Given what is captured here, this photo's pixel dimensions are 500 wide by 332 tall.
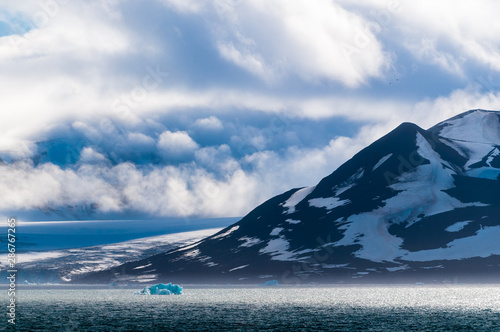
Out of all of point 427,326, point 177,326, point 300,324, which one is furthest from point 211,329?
point 427,326

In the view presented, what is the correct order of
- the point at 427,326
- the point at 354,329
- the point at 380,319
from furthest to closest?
the point at 380,319, the point at 427,326, the point at 354,329

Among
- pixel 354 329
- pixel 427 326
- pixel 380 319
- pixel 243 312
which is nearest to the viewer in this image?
pixel 354 329

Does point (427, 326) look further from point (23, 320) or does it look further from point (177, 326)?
point (23, 320)

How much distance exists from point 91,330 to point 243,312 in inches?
2191

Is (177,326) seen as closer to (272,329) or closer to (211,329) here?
(211,329)

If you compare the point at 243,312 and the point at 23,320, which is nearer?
the point at 23,320

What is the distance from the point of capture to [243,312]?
16938 centimetres

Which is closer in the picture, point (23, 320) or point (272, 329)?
point (272, 329)

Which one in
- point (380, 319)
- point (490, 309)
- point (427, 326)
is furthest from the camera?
point (490, 309)

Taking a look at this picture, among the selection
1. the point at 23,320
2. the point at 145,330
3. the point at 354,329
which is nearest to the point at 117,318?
the point at 23,320

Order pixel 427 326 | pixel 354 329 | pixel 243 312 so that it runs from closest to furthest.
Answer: pixel 354 329 → pixel 427 326 → pixel 243 312

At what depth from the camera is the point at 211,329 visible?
122 meters

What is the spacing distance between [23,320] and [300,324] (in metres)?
64.5

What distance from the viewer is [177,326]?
129375 mm
